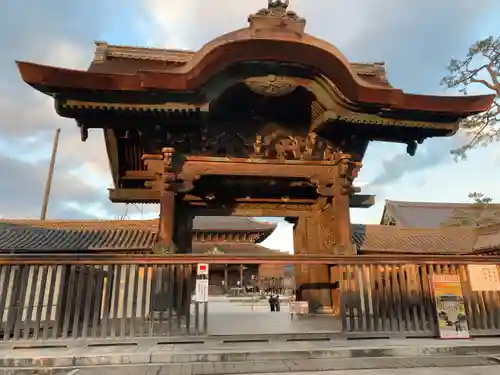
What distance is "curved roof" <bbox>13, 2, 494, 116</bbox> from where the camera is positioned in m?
5.90

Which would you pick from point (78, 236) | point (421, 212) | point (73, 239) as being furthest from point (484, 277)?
point (421, 212)

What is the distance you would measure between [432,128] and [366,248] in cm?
1011

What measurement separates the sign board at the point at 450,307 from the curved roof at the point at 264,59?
3.11 meters

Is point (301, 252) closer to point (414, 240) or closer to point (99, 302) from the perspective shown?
point (99, 302)

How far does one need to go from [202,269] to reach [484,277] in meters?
4.86

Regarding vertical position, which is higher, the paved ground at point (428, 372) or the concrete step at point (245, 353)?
the concrete step at point (245, 353)

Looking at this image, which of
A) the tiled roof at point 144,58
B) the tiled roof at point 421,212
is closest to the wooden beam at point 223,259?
the tiled roof at point 144,58

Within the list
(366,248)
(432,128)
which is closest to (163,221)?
(432,128)

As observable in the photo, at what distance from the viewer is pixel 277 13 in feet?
21.6

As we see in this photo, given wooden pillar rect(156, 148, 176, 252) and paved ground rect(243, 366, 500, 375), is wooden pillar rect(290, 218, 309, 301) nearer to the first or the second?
wooden pillar rect(156, 148, 176, 252)

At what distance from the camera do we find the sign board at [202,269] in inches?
228

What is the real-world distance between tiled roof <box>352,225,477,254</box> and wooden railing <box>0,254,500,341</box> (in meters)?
9.88

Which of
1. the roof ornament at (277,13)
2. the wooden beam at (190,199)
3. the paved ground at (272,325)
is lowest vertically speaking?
the paved ground at (272,325)

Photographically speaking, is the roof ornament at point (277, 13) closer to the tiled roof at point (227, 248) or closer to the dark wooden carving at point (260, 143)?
the dark wooden carving at point (260, 143)
